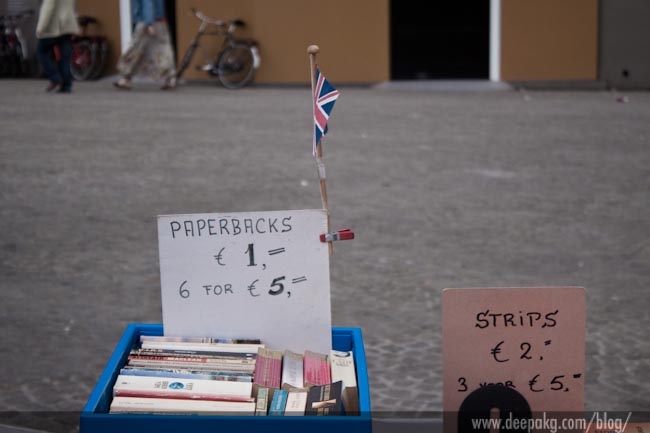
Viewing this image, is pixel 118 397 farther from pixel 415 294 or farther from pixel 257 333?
pixel 415 294

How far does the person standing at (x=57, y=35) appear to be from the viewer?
16.0 metres

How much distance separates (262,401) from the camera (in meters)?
2.59

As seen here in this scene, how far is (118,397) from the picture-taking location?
2580 mm

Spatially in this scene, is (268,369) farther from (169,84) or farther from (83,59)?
(83,59)

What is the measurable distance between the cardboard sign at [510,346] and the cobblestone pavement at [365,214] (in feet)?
5.61

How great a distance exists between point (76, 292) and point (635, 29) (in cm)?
1453

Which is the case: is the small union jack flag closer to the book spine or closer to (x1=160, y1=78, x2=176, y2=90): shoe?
the book spine

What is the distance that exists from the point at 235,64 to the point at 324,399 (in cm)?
1601

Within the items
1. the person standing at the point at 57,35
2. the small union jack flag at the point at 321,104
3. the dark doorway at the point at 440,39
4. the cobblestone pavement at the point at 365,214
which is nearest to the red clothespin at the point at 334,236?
the small union jack flag at the point at 321,104

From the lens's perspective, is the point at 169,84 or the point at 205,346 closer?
the point at 205,346

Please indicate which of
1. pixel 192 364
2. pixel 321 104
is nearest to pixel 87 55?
pixel 321 104

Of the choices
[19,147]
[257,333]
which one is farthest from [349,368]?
[19,147]

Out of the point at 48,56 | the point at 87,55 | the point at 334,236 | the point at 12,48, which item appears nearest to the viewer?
the point at 334,236

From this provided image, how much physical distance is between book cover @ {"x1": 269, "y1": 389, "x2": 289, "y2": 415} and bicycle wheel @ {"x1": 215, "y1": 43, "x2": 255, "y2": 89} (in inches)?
622
